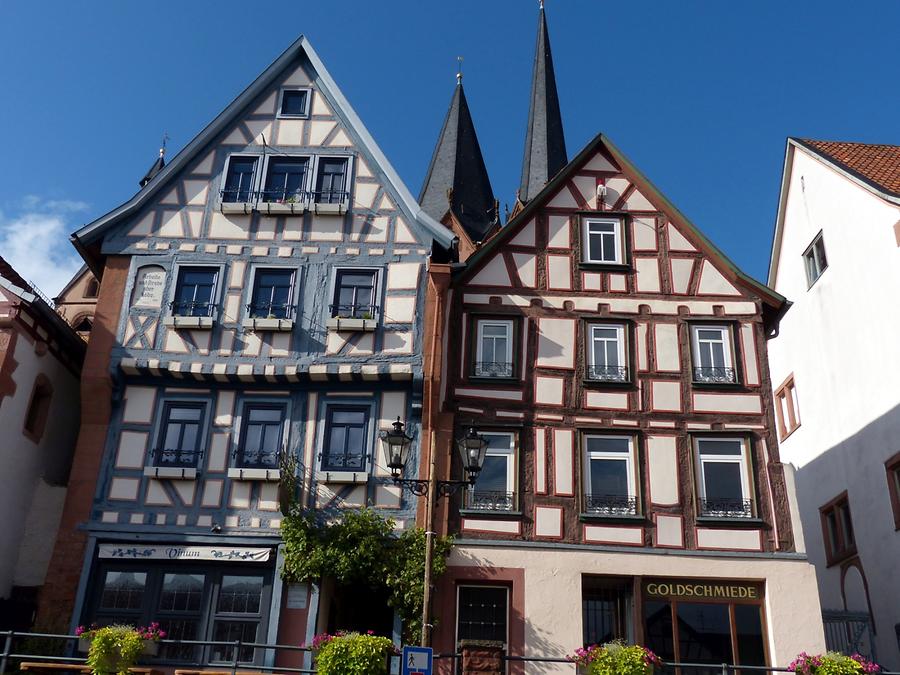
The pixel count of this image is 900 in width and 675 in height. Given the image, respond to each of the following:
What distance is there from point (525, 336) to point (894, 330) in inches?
319

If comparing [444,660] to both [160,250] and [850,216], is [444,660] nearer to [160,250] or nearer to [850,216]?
[160,250]

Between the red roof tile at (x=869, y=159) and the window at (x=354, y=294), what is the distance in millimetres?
11476

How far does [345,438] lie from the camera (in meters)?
18.9

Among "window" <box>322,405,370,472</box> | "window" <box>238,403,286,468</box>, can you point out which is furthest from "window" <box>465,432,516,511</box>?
"window" <box>238,403,286,468</box>

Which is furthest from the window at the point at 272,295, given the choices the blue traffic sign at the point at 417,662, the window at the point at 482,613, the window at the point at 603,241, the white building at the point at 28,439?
the blue traffic sign at the point at 417,662

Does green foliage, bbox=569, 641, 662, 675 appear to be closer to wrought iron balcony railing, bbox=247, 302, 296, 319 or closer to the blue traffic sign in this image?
the blue traffic sign

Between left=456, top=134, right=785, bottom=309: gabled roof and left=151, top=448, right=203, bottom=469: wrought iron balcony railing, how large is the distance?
6100 mm

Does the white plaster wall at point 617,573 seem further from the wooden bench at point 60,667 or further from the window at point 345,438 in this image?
the wooden bench at point 60,667

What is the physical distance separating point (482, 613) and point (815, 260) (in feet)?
45.6

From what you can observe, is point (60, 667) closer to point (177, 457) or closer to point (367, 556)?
point (177, 457)


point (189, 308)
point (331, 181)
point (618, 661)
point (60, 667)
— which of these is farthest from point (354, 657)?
point (331, 181)

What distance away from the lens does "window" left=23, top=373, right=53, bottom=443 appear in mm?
19734

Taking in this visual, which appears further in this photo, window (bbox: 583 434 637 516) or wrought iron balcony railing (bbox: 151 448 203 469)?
wrought iron balcony railing (bbox: 151 448 203 469)

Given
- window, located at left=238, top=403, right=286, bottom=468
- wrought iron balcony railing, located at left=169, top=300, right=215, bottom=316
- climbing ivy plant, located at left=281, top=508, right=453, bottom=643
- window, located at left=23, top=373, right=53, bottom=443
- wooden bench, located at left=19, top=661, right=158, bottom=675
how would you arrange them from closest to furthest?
wooden bench, located at left=19, top=661, right=158, bottom=675 → climbing ivy plant, located at left=281, top=508, right=453, bottom=643 → window, located at left=238, top=403, right=286, bottom=468 → window, located at left=23, top=373, right=53, bottom=443 → wrought iron balcony railing, located at left=169, top=300, right=215, bottom=316
